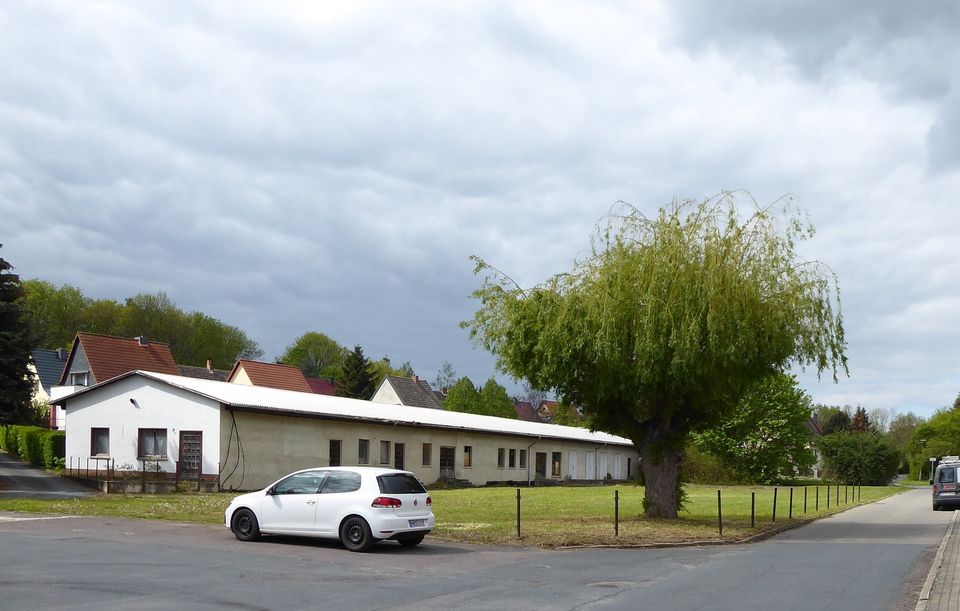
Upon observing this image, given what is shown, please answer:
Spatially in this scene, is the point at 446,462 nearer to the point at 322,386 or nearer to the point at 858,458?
the point at 858,458

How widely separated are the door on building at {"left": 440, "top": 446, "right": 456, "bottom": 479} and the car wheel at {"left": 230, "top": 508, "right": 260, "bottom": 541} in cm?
2975

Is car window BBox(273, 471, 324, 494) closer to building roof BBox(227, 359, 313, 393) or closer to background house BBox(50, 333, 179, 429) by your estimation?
background house BBox(50, 333, 179, 429)

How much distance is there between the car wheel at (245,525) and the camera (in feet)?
58.7

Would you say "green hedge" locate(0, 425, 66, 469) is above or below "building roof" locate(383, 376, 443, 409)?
below

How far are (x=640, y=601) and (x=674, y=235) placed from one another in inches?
488

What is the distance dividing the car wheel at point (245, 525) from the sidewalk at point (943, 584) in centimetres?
1145

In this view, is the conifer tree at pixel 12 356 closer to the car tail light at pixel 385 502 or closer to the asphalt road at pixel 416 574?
the asphalt road at pixel 416 574

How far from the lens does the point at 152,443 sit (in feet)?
120

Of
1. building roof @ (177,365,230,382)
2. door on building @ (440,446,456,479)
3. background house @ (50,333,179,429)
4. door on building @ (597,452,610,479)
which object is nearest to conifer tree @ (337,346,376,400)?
building roof @ (177,365,230,382)

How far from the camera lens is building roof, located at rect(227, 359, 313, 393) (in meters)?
56.8

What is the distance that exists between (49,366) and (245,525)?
67.7 meters

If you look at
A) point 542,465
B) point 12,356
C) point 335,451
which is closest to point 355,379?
point 542,465

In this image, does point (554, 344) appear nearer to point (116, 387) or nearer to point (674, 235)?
point (674, 235)

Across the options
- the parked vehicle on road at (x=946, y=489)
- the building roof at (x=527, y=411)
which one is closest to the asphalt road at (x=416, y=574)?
the parked vehicle on road at (x=946, y=489)
